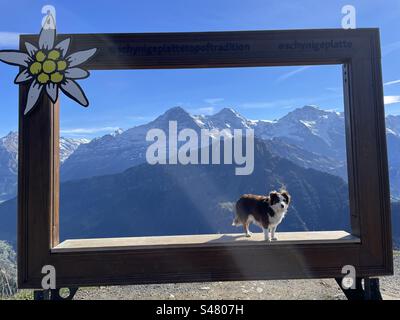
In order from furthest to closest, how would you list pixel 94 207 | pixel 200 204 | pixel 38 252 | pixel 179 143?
pixel 94 207 < pixel 200 204 < pixel 179 143 < pixel 38 252

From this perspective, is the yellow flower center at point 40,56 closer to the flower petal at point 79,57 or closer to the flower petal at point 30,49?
the flower petal at point 30,49

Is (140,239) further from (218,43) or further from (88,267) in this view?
(218,43)

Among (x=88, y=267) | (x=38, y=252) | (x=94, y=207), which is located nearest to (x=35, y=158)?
(x=38, y=252)

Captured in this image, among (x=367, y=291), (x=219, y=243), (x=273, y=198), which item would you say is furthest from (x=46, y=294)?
(x=367, y=291)

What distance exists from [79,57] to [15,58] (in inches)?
36.3

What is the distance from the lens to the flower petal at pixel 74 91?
5281 mm

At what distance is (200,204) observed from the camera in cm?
14250

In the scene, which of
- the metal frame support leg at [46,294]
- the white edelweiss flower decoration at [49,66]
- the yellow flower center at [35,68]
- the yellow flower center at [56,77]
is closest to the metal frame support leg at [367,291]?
the metal frame support leg at [46,294]

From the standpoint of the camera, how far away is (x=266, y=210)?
5.73m

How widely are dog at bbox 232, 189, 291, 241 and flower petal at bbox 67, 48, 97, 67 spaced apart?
3.47m

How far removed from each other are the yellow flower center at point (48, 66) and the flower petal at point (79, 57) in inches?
3.4

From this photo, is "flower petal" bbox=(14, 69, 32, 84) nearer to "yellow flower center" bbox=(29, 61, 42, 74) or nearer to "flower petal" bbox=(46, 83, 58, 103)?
"yellow flower center" bbox=(29, 61, 42, 74)

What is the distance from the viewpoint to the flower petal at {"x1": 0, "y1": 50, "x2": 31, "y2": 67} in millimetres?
5156
